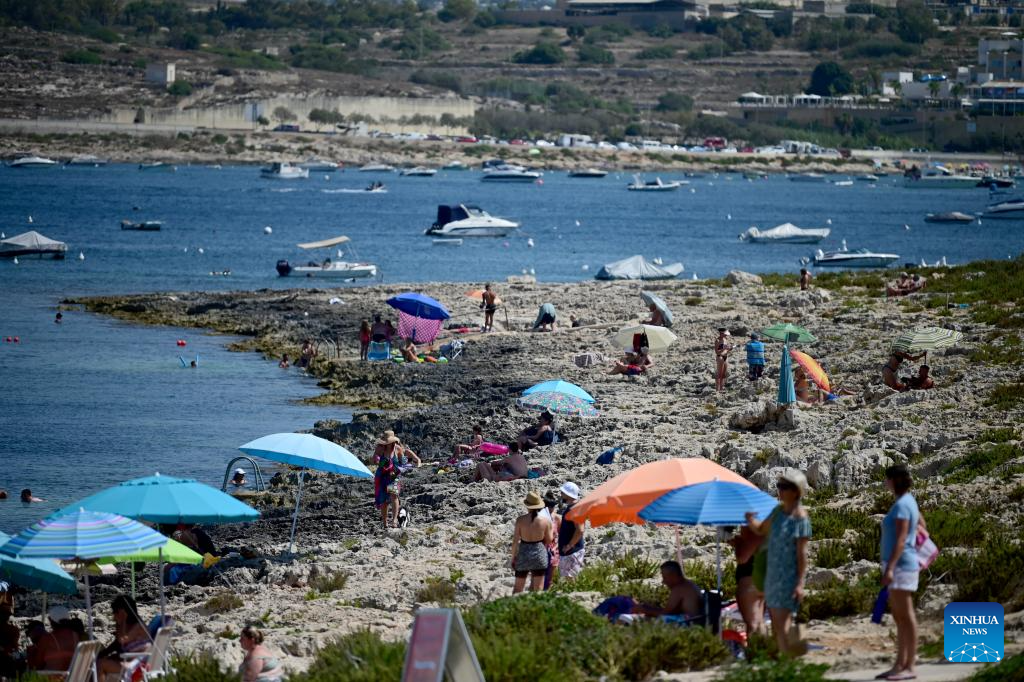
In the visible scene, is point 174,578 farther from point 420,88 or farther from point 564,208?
point 420,88

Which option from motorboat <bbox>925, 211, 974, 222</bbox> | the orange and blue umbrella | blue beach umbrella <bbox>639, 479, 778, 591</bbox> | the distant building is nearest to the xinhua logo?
blue beach umbrella <bbox>639, 479, 778, 591</bbox>

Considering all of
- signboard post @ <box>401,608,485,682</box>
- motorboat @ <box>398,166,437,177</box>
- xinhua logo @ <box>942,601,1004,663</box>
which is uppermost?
signboard post @ <box>401,608,485,682</box>

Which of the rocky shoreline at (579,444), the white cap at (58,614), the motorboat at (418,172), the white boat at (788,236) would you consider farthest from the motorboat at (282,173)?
the white cap at (58,614)

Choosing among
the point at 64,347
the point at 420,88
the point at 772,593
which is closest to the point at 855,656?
the point at 772,593

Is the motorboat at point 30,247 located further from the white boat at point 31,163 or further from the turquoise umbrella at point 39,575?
the white boat at point 31,163

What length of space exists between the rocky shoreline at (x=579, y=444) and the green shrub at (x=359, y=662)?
3.45 ft

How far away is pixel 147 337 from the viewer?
37.8 meters

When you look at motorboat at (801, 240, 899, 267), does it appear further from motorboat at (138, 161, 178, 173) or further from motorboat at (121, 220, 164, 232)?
motorboat at (138, 161, 178, 173)

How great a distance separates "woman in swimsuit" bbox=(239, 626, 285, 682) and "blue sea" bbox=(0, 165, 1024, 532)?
9.72 meters

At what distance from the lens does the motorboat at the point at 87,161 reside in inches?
5699

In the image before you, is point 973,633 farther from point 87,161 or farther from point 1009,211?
point 87,161

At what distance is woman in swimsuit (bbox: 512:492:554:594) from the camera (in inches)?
526

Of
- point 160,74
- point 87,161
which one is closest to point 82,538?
point 87,161

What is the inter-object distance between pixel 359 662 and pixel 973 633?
4.18m
